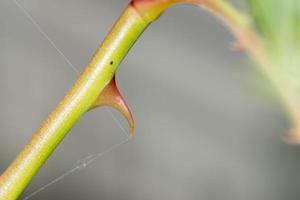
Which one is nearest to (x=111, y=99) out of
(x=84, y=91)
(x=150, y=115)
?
(x=84, y=91)

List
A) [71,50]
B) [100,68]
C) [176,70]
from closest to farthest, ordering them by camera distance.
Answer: [100,68]
[71,50]
[176,70]

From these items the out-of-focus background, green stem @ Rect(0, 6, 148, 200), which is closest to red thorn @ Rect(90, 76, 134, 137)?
green stem @ Rect(0, 6, 148, 200)

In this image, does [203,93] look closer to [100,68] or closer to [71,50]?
[71,50]

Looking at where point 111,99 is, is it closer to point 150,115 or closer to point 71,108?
point 71,108

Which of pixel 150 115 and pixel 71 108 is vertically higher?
pixel 71 108

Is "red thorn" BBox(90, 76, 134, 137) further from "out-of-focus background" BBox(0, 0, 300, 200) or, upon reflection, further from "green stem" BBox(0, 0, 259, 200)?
"out-of-focus background" BBox(0, 0, 300, 200)

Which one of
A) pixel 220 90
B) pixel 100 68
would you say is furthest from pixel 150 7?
pixel 220 90
